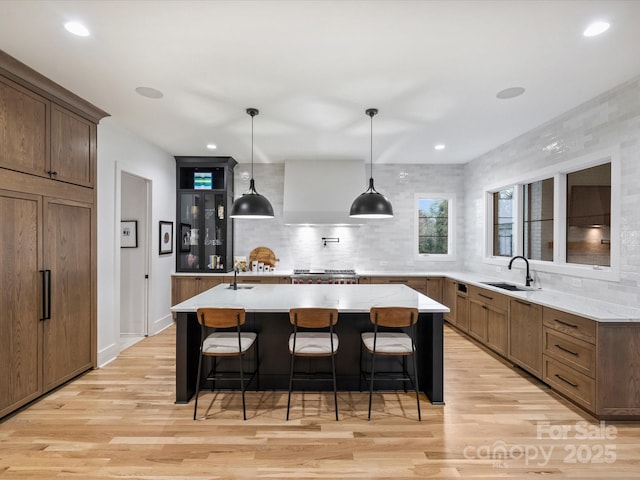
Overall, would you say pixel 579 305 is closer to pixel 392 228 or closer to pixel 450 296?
pixel 450 296

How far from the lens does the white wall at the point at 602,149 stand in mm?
2793

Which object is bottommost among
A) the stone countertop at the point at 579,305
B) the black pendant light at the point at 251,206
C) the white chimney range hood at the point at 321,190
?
the stone countertop at the point at 579,305

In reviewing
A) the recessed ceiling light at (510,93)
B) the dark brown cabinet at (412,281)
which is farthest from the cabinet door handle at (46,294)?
the recessed ceiling light at (510,93)

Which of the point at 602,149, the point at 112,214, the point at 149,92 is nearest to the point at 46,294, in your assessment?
the point at 112,214

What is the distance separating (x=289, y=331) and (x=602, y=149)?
3.49m

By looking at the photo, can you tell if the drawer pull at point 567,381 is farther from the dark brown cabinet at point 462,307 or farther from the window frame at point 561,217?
the dark brown cabinet at point 462,307

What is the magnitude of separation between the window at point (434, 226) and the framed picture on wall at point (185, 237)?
4378 mm

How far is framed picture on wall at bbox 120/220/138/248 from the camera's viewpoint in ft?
15.9

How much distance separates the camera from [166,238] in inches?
211

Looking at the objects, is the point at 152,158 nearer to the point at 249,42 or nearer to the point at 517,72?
the point at 249,42

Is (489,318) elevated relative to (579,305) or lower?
lower

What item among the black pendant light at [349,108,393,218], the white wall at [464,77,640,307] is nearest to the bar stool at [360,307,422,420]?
the black pendant light at [349,108,393,218]

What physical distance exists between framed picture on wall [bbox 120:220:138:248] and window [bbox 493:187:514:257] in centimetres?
562

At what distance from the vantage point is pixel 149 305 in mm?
4879
